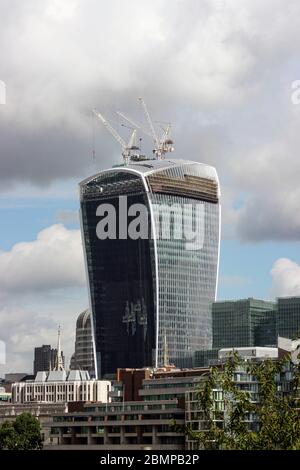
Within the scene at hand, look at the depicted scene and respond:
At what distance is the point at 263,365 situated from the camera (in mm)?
66938

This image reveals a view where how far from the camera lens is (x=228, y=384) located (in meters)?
64.0

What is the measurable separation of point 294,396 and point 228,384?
4093 mm
